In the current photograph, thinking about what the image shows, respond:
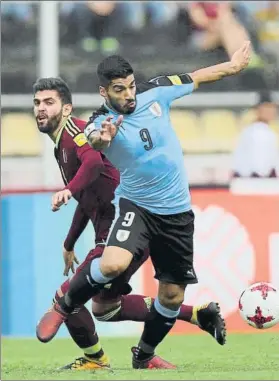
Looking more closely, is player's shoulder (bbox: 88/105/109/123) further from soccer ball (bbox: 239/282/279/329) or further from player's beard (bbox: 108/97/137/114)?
soccer ball (bbox: 239/282/279/329)

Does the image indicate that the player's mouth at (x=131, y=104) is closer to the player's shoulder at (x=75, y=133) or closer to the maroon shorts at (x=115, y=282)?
the player's shoulder at (x=75, y=133)

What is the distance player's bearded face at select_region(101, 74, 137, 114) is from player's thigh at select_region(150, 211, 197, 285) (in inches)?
28.1

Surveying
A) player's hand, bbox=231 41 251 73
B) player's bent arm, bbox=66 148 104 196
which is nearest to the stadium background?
player's hand, bbox=231 41 251 73

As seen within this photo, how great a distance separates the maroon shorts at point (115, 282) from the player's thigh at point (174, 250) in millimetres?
144

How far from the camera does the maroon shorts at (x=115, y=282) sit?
806 centimetres

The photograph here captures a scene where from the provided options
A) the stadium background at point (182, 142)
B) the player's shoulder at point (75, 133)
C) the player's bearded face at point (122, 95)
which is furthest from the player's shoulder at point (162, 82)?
the stadium background at point (182, 142)

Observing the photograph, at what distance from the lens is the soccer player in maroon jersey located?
8094 millimetres

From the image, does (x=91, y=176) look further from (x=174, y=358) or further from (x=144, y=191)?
(x=174, y=358)

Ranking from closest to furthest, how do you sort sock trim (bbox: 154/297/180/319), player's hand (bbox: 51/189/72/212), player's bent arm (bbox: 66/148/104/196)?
player's hand (bbox: 51/189/72/212), player's bent arm (bbox: 66/148/104/196), sock trim (bbox: 154/297/180/319)

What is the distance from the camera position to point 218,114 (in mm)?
16859

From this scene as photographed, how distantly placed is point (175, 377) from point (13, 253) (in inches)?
192

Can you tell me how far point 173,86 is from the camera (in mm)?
8055

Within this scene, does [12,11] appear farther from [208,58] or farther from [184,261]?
[184,261]

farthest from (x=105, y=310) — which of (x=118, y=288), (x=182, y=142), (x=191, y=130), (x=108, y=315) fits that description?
(x=191, y=130)
